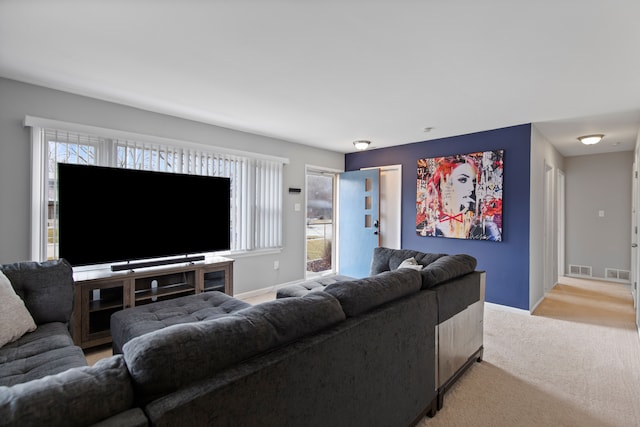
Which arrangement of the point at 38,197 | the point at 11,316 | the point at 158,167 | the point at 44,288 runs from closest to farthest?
the point at 11,316 → the point at 44,288 → the point at 38,197 → the point at 158,167

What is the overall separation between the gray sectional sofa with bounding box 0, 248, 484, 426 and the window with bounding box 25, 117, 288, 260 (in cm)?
218

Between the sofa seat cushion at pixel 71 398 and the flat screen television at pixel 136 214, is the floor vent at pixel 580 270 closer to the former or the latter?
the flat screen television at pixel 136 214

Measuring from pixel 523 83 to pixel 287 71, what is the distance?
197cm

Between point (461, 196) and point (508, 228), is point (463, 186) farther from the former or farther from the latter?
point (508, 228)

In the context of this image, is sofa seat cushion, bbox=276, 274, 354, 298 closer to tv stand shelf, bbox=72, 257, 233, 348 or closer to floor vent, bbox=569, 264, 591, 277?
tv stand shelf, bbox=72, 257, 233, 348

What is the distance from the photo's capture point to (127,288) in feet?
9.52

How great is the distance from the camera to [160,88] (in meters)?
2.84

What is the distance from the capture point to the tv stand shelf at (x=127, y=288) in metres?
2.69

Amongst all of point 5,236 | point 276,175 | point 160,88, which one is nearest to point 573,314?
point 276,175

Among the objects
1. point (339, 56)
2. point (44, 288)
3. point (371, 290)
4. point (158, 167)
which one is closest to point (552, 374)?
point (371, 290)

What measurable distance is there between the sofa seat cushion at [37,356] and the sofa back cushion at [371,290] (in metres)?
1.38

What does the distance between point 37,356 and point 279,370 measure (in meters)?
1.48

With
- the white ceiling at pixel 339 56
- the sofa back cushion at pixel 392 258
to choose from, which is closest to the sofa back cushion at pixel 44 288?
the white ceiling at pixel 339 56

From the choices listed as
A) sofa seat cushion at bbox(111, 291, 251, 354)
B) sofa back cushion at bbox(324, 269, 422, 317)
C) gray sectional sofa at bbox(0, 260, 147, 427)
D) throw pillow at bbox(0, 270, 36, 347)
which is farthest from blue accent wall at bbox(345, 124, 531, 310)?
throw pillow at bbox(0, 270, 36, 347)
